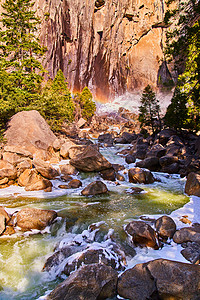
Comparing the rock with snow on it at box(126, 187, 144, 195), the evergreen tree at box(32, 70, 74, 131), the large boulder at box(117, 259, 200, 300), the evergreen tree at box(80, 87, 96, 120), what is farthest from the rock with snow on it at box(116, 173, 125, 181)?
the evergreen tree at box(80, 87, 96, 120)

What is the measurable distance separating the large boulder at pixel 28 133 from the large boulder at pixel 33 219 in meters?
7.51

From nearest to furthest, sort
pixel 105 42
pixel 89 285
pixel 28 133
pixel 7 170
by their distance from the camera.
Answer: pixel 89 285 → pixel 7 170 → pixel 28 133 → pixel 105 42

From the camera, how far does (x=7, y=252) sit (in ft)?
15.2

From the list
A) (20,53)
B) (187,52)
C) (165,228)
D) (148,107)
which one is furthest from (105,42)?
(165,228)

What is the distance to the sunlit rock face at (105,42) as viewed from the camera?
4853 cm

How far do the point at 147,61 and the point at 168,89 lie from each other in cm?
1153

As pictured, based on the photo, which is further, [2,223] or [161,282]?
[2,223]

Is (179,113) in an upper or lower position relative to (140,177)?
upper

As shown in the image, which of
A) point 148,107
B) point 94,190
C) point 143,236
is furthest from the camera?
point 148,107

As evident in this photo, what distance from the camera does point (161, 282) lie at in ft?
10.8

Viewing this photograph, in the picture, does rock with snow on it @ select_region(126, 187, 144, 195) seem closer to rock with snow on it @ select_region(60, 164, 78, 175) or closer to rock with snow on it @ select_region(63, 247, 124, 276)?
rock with snow on it @ select_region(60, 164, 78, 175)

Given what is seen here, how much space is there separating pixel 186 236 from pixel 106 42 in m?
63.8

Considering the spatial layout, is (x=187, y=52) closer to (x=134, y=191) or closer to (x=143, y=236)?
(x=134, y=191)

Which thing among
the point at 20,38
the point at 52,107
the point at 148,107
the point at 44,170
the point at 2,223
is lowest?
the point at 2,223
